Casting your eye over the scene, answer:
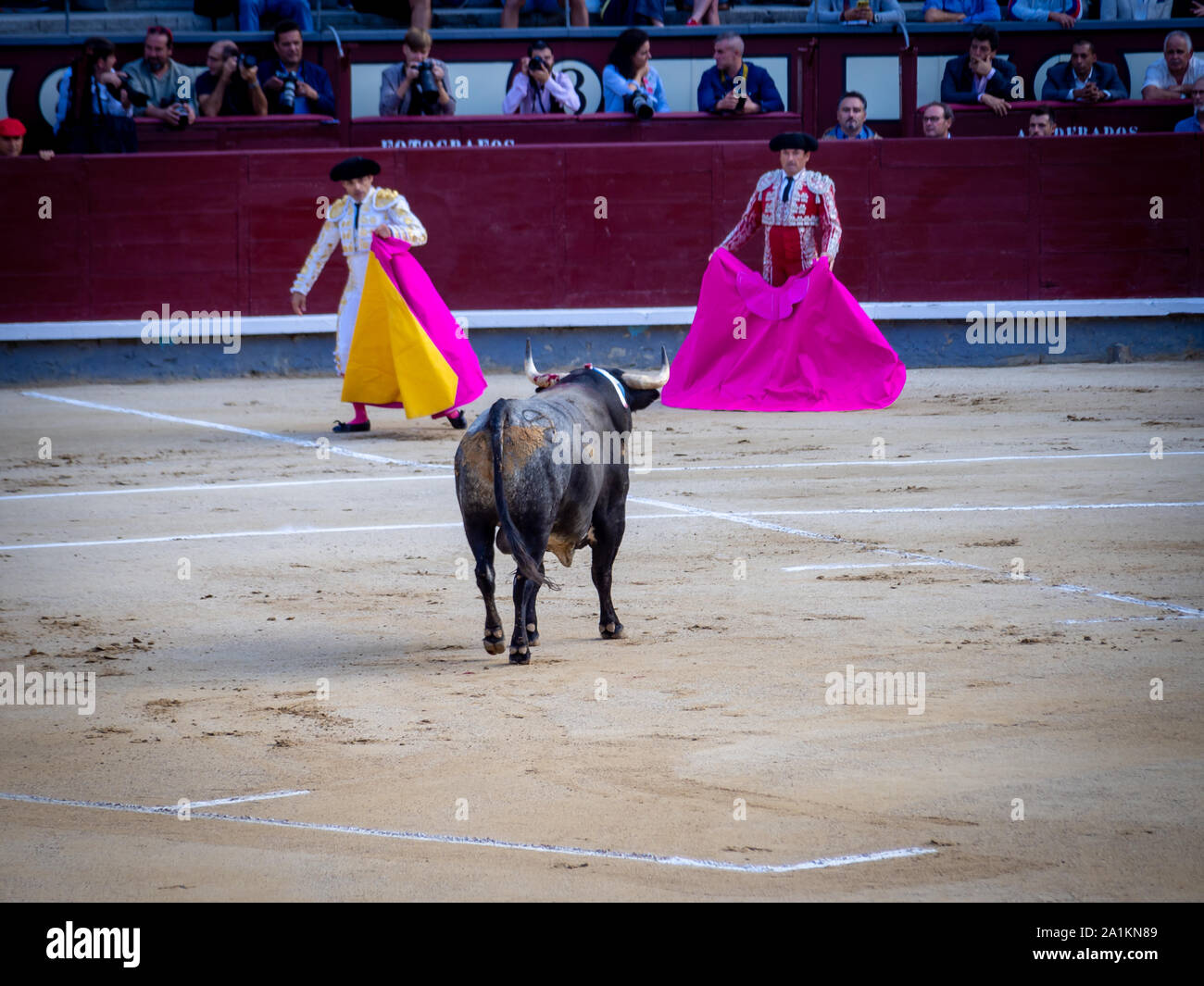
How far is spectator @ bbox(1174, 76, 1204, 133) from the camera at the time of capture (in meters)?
12.2

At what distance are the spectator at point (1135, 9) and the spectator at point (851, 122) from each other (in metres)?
2.06

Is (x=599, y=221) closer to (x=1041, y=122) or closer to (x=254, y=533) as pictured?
(x=1041, y=122)

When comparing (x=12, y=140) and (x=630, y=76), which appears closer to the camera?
(x=12, y=140)

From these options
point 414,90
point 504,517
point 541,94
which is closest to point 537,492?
point 504,517

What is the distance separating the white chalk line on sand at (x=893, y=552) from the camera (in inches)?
197

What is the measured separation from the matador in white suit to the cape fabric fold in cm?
8

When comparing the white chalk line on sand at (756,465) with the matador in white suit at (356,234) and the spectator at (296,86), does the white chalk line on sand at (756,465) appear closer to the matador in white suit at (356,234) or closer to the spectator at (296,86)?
the matador in white suit at (356,234)

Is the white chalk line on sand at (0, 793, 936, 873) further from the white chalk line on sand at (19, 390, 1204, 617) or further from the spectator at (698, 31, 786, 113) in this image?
the spectator at (698, 31, 786, 113)

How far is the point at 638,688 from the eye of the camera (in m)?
4.19

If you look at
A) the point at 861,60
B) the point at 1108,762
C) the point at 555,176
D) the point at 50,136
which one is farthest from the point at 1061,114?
the point at 1108,762

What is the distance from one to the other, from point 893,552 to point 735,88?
673 centimetres

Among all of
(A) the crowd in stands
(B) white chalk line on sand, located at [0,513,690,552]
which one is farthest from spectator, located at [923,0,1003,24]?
(B) white chalk line on sand, located at [0,513,690,552]

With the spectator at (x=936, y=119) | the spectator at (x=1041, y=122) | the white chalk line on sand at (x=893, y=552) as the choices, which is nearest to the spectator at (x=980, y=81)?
the spectator at (x=1041, y=122)
